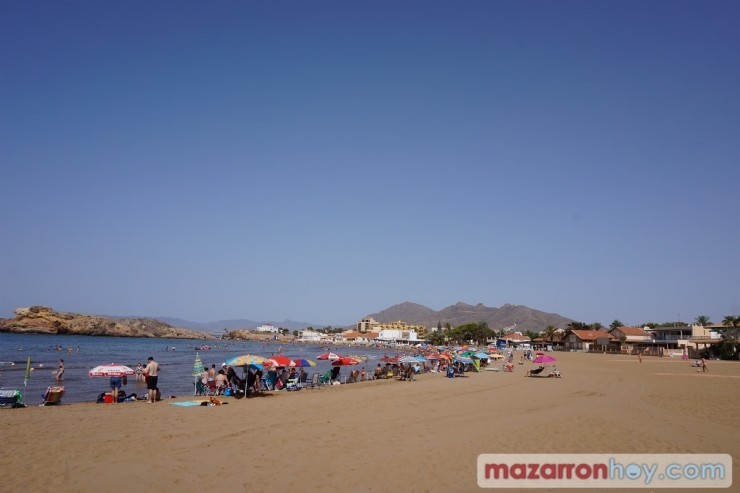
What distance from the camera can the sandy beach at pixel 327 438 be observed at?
8.06 metres

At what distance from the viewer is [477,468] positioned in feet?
Result: 29.2

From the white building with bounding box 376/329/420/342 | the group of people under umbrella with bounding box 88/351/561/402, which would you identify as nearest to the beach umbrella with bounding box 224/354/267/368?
the group of people under umbrella with bounding box 88/351/561/402

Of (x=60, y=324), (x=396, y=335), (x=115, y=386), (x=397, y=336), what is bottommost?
(x=397, y=336)

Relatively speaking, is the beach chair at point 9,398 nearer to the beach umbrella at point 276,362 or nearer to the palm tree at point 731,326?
the beach umbrella at point 276,362

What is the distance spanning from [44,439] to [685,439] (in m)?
14.7

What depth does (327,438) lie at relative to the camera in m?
11.2

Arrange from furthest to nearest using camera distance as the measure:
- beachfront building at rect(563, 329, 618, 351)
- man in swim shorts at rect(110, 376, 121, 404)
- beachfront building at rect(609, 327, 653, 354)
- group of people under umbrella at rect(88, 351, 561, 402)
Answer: beachfront building at rect(563, 329, 618, 351), beachfront building at rect(609, 327, 653, 354), group of people under umbrella at rect(88, 351, 561, 402), man in swim shorts at rect(110, 376, 121, 404)

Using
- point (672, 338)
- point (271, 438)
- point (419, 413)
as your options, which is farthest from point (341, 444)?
point (672, 338)

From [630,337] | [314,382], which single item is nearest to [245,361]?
[314,382]

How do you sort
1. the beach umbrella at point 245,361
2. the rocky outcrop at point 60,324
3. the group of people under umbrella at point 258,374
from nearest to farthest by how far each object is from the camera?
the beach umbrella at point 245,361, the group of people under umbrella at point 258,374, the rocky outcrop at point 60,324

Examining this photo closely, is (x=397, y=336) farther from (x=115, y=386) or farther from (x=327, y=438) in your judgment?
(x=327, y=438)

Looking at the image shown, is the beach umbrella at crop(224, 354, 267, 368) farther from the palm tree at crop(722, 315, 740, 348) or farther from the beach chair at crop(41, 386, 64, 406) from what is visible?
the palm tree at crop(722, 315, 740, 348)

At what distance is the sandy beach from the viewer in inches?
317

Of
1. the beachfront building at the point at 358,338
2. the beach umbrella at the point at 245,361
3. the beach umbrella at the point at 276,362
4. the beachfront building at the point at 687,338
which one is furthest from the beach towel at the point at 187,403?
the beachfront building at the point at 358,338
